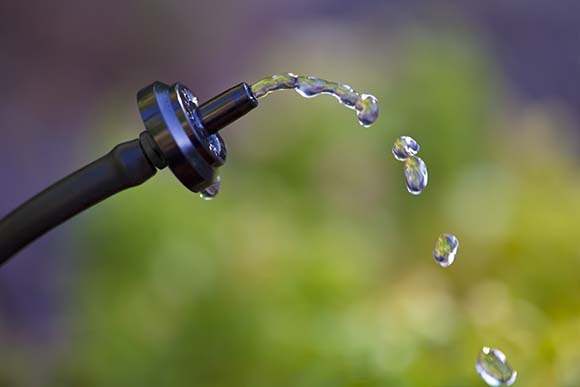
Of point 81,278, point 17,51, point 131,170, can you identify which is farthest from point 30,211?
point 17,51

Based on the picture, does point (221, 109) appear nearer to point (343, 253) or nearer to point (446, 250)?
point (446, 250)

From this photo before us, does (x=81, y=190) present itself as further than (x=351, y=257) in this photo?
No

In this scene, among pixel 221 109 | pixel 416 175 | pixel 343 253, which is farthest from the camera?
pixel 343 253

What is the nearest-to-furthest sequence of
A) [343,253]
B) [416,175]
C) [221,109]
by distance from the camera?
1. [221,109]
2. [416,175]
3. [343,253]

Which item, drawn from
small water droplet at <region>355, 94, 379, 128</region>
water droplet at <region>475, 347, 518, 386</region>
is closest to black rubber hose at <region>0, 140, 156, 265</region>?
small water droplet at <region>355, 94, 379, 128</region>

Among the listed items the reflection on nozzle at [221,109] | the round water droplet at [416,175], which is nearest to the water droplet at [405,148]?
the round water droplet at [416,175]

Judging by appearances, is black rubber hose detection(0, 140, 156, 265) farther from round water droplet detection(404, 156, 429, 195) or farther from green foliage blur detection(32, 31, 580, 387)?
green foliage blur detection(32, 31, 580, 387)

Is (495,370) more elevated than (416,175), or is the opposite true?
(416,175)

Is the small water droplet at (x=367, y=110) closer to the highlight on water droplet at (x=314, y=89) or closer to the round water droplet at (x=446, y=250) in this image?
the highlight on water droplet at (x=314, y=89)

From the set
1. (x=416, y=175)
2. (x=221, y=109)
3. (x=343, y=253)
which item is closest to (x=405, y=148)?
(x=416, y=175)
